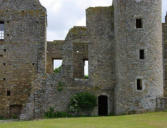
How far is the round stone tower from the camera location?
65.7 ft

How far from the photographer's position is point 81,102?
2169 centimetres

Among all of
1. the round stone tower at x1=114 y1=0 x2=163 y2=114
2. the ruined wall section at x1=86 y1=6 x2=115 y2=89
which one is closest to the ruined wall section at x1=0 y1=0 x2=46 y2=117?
the ruined wall section at x1=86 y1=6 x2=115 y2=89

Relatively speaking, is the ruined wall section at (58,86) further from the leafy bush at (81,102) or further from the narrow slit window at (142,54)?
the narrow slit window at (142,54)

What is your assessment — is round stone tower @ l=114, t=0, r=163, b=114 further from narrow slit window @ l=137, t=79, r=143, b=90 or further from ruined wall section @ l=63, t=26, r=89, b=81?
ruined wall section @ l=63, t=26, r=89, b=81

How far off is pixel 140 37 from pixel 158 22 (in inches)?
70.9

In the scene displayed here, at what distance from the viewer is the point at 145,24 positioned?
2050 cm

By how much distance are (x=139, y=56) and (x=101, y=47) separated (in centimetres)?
356

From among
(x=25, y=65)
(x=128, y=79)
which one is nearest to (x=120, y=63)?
(x=128, y=79)

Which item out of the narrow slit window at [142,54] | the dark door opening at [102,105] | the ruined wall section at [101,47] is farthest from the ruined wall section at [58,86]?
the narrow slit window at [142,54]

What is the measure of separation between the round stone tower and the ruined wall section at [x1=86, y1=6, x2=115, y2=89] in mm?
1769

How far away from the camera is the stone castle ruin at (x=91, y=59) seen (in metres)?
20.3

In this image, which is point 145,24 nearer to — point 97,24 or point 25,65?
point 97,24

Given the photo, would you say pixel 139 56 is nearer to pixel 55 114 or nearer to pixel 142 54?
pixel 142 54

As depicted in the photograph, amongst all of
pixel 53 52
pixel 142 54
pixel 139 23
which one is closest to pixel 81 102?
pixel 142 54
